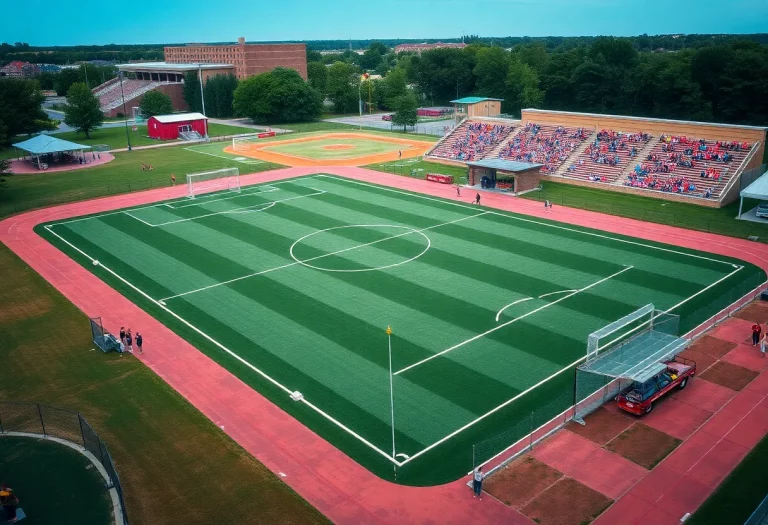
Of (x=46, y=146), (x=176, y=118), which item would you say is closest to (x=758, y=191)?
(x=46, y=146)

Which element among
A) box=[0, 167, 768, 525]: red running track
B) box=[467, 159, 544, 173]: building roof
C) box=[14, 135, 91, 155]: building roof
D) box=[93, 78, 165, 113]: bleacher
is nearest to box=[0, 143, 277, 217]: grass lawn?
box=[14, 135, 91, 155]: building roof

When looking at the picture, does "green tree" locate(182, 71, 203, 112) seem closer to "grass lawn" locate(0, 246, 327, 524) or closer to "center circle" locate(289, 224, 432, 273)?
"center circle" locate(289, 224, 432, 273)

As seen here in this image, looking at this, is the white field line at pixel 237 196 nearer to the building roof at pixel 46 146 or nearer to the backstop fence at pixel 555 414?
the building roof at pixel 46 146

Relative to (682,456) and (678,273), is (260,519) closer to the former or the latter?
(682,456)

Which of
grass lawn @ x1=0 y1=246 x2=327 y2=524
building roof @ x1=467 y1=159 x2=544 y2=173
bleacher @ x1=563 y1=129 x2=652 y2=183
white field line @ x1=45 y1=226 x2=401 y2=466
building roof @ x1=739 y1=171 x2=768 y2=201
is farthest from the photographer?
bleacher @ x1=563 y1=129 x2=652 y2=183

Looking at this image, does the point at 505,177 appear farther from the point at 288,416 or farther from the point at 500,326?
the point at 288,416

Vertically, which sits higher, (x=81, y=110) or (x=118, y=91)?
(x=118, y=91)
